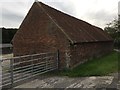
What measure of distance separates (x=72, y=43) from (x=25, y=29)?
4.35 m

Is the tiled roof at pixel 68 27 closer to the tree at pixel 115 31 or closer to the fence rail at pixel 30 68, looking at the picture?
the fence rail at pixel 30 68

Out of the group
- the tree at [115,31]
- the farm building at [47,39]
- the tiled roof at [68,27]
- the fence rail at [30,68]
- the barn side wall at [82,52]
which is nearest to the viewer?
the fence rail at [30,68]

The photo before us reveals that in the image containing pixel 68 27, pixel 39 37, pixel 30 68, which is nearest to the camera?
pixel 30 68

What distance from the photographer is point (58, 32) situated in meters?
16.7

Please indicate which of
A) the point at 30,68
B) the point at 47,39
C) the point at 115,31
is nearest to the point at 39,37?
the point at 47,39

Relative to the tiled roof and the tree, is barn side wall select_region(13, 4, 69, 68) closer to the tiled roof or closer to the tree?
the tiled roof

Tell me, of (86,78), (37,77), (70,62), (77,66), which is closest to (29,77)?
(37,77)

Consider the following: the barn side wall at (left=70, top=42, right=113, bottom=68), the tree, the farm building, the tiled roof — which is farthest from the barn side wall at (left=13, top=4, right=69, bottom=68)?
the tree

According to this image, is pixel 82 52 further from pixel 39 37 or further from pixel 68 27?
pixel 39 37

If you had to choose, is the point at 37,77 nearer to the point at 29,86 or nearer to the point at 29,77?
the point at 29,77

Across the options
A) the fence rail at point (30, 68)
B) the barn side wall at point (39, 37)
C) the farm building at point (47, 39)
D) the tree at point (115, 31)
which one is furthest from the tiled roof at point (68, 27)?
the tree at point (115, 31)

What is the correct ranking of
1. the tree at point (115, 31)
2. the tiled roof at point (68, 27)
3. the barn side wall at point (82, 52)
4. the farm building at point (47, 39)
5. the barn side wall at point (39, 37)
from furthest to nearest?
the tree at point (115, 31) < the tiled roof at point (68, 27) < the barn side wall at point (82, 52) < the barn side wall at point (39, 37) < the farm building at point (47, 39)

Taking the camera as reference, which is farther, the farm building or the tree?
the tree

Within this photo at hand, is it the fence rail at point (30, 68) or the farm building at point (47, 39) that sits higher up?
the farm building at point (47, 39)
